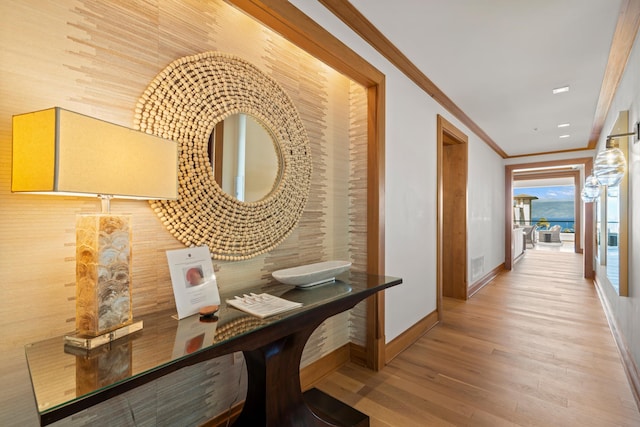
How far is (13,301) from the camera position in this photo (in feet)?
3.33

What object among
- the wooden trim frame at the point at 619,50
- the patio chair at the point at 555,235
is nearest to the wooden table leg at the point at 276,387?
the wooden trim frame at the point at 619,50

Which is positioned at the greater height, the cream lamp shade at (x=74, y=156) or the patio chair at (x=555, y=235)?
the cream lamp shade at (x=74, y=156)

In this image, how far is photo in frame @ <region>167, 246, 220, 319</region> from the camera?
121 centimetres

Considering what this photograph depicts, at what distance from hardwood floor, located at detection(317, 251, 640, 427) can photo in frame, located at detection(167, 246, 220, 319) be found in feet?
4.25

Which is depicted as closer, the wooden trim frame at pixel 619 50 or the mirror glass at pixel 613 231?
the wooden trim frame at pixel 619 50

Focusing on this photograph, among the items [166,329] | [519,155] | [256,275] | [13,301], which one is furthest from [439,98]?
[519,155]

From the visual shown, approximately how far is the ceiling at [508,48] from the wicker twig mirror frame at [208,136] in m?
0.92

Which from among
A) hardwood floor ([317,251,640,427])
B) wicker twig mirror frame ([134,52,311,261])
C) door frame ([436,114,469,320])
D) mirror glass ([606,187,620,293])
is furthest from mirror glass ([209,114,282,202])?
mirror glass ([606,187,620,293])

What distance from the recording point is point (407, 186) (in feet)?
9.21

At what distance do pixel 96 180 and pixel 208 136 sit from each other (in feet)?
2.24

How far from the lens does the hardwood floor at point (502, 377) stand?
6.06 ft

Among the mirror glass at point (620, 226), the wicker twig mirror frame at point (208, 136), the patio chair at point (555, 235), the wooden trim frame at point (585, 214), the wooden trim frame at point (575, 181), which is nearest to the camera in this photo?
the wicker twig mirror frame at point (208, 136)

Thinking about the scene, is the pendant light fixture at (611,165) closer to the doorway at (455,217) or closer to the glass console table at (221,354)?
the doorway at (455,217)

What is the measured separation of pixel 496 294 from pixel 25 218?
5199 mm
